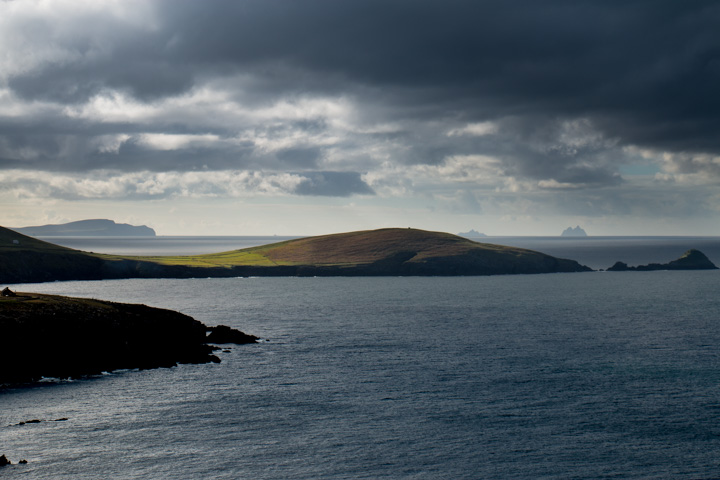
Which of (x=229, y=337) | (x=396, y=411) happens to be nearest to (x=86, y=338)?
(x=229, y=337)

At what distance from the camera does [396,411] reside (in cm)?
6656

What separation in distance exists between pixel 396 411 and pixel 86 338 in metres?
49.4

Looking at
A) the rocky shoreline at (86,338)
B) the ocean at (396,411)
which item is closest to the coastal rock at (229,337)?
the rocky shoreline at (86,338)

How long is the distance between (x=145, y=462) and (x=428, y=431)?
26268mm

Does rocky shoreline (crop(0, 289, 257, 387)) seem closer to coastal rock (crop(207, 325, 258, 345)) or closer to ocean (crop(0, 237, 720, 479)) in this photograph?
coastal rock (crop(207, 325, 258, 345))

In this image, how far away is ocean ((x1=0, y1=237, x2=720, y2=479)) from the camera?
5238 centimetres

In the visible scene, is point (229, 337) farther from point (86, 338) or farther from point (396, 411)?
point (396, 411)

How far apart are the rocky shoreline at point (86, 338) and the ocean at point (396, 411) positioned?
4.12 m

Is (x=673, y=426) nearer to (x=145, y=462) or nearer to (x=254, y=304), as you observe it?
(x=145, y=462)

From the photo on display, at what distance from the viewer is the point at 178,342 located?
3903 inches

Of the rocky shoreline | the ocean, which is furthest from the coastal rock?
the ocean

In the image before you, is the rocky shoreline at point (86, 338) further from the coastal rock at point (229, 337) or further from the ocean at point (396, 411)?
the ocean at point (396, 411)

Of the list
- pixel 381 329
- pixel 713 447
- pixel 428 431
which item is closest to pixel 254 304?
pixel 381 329

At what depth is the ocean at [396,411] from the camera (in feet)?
172
